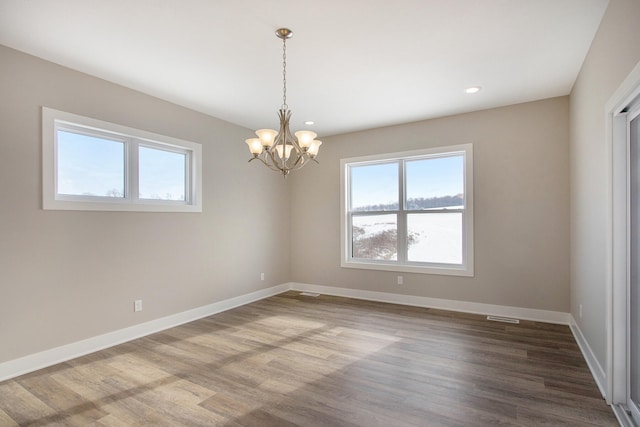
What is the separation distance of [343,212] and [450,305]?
2.16 meters

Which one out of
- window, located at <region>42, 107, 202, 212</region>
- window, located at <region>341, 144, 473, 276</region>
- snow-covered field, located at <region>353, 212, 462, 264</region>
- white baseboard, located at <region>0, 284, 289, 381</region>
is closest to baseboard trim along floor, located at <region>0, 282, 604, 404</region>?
white baseboard, located at <region>0, 284, 289, 381</region>

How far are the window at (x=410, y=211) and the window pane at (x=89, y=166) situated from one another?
3258 mm

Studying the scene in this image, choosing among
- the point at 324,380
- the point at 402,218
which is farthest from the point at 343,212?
the point at 324,380

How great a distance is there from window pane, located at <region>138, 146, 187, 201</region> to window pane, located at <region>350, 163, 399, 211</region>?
270 cm

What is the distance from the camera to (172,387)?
2.54m

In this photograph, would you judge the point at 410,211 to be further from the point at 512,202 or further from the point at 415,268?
the point at 512,202

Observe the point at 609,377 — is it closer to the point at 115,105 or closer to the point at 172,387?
the point at 172,387

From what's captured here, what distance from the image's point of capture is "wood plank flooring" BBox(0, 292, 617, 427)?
216cm

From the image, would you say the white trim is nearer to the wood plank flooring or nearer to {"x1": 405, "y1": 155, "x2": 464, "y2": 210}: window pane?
the wood plank flooring

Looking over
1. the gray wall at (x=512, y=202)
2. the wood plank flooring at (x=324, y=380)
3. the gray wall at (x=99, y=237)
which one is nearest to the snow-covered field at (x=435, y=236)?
the gray wall at (x=512, y=202)

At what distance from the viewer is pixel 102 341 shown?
3324 millimetres

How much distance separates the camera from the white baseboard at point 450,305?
4.00 m

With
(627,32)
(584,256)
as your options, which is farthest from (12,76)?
(584,256)

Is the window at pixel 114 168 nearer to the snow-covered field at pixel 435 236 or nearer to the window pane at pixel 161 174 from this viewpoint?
the window pane at pixel 161 174
